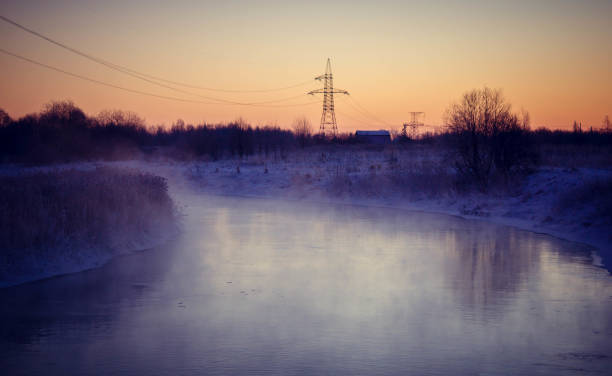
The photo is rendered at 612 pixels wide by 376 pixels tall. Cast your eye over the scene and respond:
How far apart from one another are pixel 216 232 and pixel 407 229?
6.80 m

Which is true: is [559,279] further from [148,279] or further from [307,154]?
[307,154]

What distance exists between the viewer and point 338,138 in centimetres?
8425

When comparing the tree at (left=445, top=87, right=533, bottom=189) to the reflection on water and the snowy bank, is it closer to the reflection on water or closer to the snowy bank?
the snowy bank

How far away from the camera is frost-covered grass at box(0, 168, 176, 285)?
11.1m

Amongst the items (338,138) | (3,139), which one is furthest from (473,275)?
(338,138)

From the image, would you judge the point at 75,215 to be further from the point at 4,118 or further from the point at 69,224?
the point at 4,118

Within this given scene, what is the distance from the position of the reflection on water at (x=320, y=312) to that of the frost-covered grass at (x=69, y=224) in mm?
737

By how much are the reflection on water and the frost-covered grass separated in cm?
74

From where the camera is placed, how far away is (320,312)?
8.68 m

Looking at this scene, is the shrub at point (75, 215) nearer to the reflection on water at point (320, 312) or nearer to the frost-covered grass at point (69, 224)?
the frost-covered grass at point (69, 224)

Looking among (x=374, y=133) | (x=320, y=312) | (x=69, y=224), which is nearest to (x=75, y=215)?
(x=69, y=224)

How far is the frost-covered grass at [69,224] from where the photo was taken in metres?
11.1

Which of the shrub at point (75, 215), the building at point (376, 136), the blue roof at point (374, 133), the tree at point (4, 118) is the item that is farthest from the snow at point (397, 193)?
the blue roof at point (374, 133)

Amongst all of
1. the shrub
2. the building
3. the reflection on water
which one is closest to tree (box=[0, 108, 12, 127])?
the shrub
